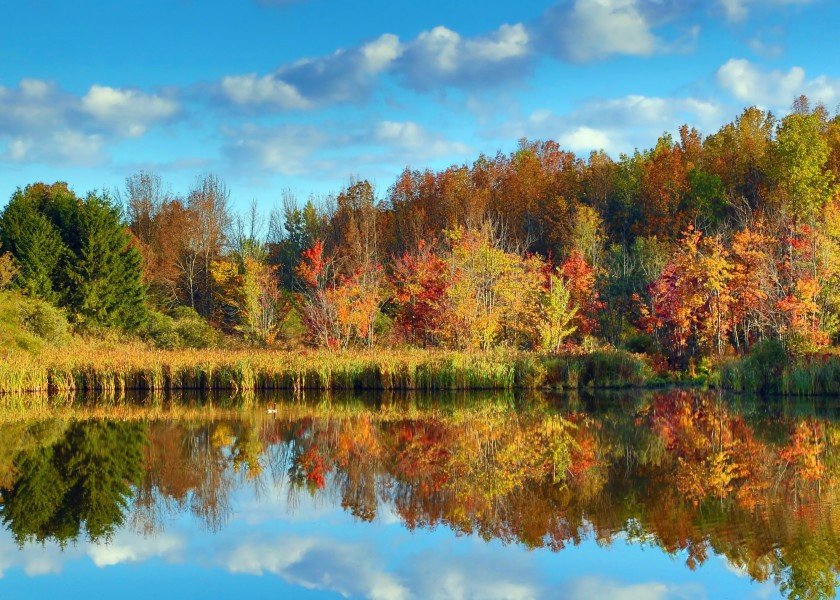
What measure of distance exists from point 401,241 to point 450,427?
3814 centimetres

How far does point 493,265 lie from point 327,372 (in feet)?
35.5

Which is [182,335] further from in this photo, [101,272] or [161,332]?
[101,272]

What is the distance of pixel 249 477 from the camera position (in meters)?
12.3

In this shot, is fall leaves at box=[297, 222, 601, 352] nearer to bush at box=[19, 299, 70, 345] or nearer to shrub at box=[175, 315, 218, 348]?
shrub at box=[175, 315, 218, 348]

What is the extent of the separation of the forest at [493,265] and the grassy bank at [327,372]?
90 centimetres

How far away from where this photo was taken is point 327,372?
24.0 metres

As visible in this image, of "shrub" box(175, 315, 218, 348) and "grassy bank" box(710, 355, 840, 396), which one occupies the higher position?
"shrub" box(175, 315, 218, 348)

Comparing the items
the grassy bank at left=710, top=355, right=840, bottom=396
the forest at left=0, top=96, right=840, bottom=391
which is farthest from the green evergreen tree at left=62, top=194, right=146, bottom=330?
the grassy bank at left=710, top=355, right=840, bottom=396

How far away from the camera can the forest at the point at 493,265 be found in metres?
27.2

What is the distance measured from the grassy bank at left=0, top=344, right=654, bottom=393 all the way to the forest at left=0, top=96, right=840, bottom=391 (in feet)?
2.95

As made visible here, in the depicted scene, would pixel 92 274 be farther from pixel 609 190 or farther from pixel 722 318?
pixel 609 190

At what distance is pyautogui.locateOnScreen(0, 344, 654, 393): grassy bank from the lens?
928 inches

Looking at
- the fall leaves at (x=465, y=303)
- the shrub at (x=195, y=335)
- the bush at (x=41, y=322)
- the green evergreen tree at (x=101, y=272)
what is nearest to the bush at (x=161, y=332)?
the shrub at (x=195, y=335)

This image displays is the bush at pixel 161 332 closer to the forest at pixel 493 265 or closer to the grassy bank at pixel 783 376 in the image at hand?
the forest at pixel 493 265
